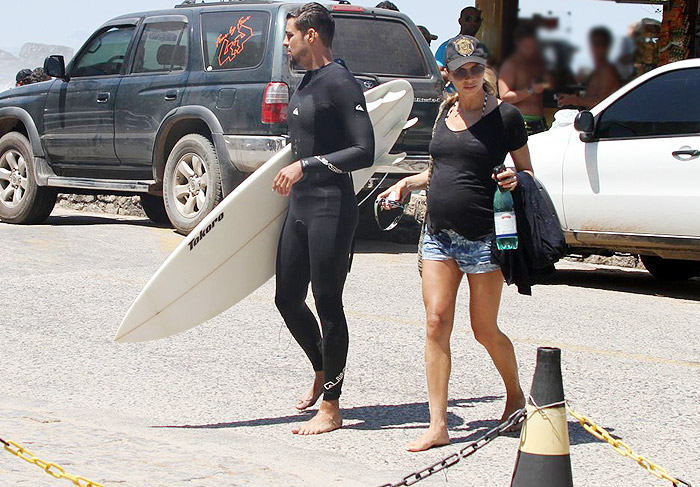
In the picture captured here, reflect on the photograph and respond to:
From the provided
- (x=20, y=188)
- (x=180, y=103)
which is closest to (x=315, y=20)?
(x=180, y=103)

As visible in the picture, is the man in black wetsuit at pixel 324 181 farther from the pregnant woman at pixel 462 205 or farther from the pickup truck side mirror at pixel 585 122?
the pickup truck side mirror at pixel 585 122

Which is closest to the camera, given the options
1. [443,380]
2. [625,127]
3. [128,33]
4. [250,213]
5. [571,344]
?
[443,380]

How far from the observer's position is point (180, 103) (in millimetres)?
12492

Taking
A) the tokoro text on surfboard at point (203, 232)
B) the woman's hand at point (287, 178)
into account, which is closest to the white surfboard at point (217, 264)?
the tokoro text on surfboard at point (203, 232)

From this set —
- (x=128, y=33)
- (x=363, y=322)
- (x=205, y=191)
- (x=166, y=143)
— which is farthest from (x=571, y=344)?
(x=128, y=33)

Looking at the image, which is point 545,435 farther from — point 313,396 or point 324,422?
point 313,396

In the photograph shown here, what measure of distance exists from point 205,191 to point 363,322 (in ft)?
13.3

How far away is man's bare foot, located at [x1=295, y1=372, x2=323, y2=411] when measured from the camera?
6.16m

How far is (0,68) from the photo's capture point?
85.4m

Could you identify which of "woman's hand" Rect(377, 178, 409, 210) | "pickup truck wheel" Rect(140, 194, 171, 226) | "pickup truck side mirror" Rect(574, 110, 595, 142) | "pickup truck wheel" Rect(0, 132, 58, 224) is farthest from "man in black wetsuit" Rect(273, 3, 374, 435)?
"pickup truck wheel" Rect(140, 194, 171, 226)

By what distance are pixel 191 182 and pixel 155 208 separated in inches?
95.0

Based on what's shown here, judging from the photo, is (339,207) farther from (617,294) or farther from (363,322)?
(617,294)

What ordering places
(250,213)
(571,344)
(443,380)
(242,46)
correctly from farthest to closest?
(242,46) < (571,344) < (250,213) < (443,380)

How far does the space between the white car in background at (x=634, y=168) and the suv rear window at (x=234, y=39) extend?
3.09m
